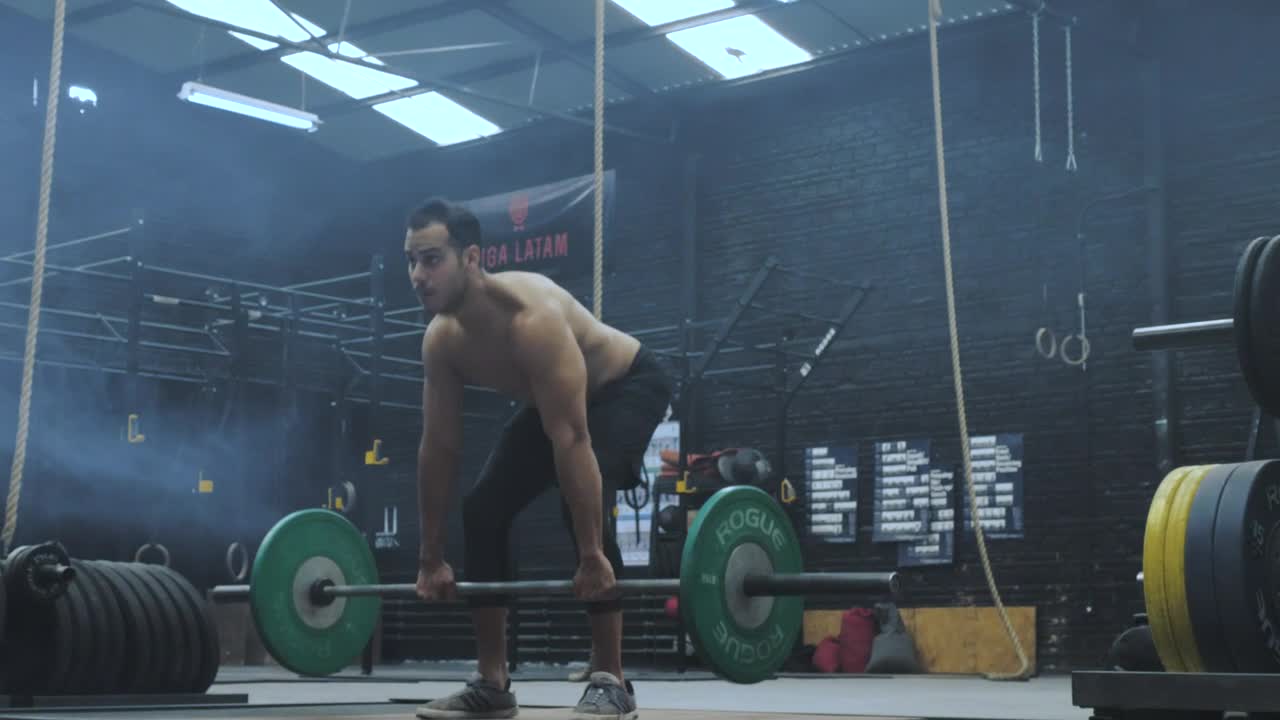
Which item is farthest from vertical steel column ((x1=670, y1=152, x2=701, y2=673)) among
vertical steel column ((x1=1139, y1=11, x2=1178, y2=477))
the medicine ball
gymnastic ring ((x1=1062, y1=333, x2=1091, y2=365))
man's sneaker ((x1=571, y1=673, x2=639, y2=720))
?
man's sneaker ((x1=571, y1=673, x2=639, y2=720))

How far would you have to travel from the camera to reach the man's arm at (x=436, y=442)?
10.3 ft

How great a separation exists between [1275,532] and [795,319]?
20.8 ft

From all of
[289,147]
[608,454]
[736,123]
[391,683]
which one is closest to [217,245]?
[289,147]

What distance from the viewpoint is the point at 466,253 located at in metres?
3.01

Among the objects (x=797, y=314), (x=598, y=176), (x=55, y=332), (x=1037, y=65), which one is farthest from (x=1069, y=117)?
Result: (x=55, y=332)

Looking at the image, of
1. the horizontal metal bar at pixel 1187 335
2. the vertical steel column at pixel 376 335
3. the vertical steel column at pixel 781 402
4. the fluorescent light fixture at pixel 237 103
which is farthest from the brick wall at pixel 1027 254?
the horizontal metal bar at pixel 1187 335

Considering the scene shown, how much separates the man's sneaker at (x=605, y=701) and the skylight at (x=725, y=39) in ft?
18.5

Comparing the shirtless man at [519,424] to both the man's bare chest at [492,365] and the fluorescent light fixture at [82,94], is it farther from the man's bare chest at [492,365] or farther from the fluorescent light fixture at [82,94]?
the fluorescent light fixture at [82,94]

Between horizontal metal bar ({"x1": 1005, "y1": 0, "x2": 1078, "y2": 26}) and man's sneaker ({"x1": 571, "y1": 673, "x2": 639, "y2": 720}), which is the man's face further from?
horizontal metal bar ({"x1": 1005, "y1": 0, "x2": 1078, "y2": 26})

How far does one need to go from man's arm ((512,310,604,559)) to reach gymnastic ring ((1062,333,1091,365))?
188 inches

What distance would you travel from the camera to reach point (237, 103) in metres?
8.30

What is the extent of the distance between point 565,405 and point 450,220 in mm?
416

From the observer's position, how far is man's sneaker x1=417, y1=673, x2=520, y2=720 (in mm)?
3051

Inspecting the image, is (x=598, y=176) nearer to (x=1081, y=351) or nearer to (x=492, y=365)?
(x=492, y=365)
